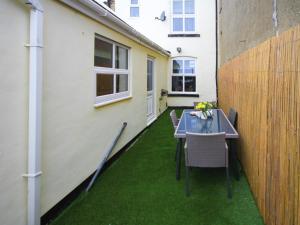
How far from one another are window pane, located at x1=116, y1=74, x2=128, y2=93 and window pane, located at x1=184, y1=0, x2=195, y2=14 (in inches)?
353

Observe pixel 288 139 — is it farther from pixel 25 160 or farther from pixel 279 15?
pixel 25 160

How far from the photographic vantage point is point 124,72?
6.83 m

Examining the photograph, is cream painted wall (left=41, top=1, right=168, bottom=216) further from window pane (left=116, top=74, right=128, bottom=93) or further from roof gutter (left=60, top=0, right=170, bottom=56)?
window pane (left=116, top=74, right=128, bottom=93)

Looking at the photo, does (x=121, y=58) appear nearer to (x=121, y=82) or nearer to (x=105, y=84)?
(x=121, y=82)

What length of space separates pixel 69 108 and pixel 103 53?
70.8 inches

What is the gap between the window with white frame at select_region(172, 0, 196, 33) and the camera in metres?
14.8

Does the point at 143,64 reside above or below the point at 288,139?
above

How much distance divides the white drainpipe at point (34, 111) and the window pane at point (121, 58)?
3.29 meters

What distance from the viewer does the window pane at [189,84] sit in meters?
15.0

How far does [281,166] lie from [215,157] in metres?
1.59

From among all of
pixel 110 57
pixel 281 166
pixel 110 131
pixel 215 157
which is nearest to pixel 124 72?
pixel 110 57

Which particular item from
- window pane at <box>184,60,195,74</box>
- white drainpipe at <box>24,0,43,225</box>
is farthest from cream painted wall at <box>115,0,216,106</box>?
white drainpipe at <box>24,0,43,225</box>

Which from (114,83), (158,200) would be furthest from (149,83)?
(158,200)

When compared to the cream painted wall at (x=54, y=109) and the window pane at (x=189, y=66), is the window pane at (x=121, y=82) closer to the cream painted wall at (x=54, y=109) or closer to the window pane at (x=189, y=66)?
the cream painted wall at (x=54, y=109)
